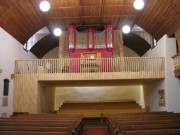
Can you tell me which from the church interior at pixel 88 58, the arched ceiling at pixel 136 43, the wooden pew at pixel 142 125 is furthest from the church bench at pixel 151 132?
the arched ceiling at pixel 136 43

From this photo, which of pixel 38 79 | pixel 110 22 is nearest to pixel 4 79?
pixel 38 79

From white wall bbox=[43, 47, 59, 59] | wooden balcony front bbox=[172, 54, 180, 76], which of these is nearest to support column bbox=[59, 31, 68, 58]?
white wall bbox=[43, 47, 59, 59]

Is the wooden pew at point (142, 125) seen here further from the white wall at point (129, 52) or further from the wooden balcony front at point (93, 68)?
the white wall at point (129, 52)

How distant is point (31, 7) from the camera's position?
1174cm

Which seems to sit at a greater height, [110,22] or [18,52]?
[110,22]

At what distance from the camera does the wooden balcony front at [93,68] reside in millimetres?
12164

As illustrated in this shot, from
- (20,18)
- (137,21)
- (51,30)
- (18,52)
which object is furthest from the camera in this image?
(51,30)

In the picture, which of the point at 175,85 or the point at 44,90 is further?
the point at 44,90

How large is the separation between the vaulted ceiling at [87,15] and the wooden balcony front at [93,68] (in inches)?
65.2

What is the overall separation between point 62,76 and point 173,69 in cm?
534

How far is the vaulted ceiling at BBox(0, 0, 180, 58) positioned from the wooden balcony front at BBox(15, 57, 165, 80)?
166cm

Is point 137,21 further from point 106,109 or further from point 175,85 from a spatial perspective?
point 106,109

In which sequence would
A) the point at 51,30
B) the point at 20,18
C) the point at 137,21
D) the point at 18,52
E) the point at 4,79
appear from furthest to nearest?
the point at 51,30 < the point at 137,21 < the point at 18,52 < the point at 20,18 < the point at 4,79

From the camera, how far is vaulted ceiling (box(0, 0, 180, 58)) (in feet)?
35.7
